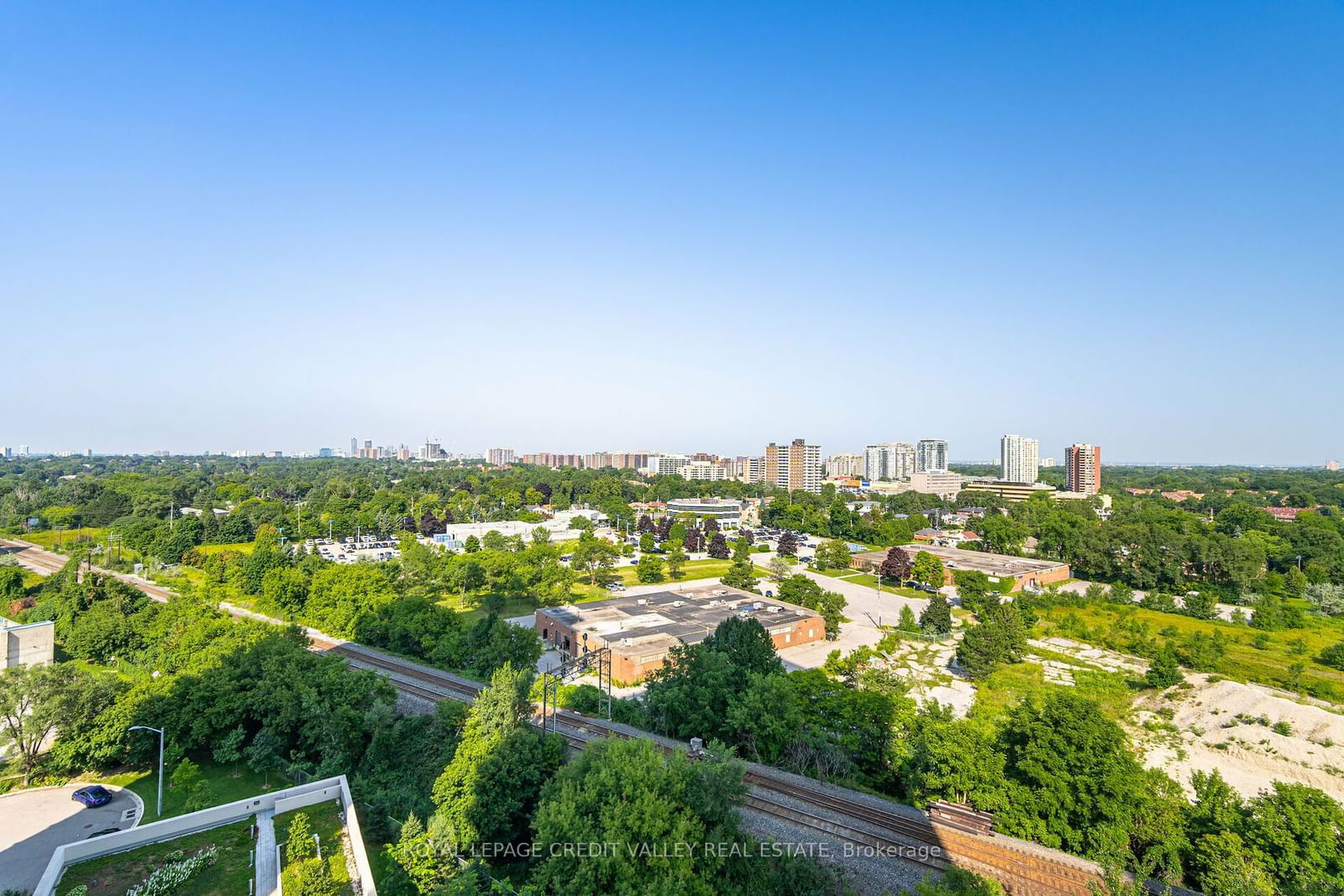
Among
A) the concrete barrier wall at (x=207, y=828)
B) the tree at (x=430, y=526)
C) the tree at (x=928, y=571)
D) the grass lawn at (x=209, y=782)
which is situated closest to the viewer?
the concrete barrier wall at (x=207, y=828)

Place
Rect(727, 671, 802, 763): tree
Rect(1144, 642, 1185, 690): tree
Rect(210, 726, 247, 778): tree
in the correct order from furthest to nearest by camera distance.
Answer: Rect(1144, 642, 1185, 690): tree < Rect(210, 726, 247, 778): tree < Rect(727, 671, 802, 763): tree

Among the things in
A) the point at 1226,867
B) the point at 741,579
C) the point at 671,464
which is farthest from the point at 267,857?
the point at 671,464

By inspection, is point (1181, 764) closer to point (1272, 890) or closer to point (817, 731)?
point (1272, 890)

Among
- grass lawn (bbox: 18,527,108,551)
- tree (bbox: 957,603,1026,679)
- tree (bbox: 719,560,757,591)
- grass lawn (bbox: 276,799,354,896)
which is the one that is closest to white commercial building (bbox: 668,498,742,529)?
tree (bbox: 719,560,757,591)

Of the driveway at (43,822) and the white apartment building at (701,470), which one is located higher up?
the white apartment building at (701,470)

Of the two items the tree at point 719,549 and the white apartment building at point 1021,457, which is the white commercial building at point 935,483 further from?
the tree at point 719,549

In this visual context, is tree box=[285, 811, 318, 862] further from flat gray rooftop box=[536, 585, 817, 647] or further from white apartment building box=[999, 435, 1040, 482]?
white apartment building box=[999, 435, 1040, 482]

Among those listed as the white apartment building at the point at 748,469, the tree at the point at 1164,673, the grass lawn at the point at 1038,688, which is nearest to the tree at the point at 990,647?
the grass lawn at the point at 1038,688

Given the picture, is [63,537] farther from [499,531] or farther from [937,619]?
[937,619]
